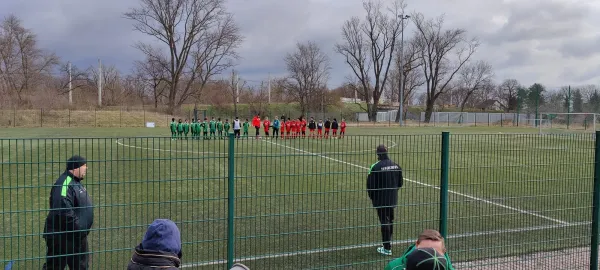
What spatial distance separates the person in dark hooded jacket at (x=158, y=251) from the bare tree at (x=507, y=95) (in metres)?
92.5

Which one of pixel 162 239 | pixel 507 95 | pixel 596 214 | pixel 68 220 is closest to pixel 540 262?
pixel 596 214

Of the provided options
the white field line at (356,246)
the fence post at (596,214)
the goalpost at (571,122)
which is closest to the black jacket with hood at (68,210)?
the white field line at (356,246)

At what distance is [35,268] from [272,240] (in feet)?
10.5

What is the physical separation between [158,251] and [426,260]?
144 centimetres

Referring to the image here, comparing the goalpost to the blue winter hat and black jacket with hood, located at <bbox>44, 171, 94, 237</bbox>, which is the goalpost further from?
the blue winter hat

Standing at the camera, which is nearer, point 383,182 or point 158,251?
point 158,251

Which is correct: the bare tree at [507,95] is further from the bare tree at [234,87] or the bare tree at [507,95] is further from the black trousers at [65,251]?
the black trousers at [65,251]

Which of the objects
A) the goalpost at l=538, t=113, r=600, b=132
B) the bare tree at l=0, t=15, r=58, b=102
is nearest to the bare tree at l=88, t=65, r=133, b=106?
the bare tree at l=0, t=15, r=58, b=102

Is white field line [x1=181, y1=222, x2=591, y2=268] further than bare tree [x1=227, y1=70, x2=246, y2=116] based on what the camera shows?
No

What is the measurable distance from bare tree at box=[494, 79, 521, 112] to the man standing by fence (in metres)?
91.4

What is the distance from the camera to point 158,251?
8.12 feet

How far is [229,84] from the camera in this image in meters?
78.6

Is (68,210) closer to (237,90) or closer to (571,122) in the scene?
(571,122)

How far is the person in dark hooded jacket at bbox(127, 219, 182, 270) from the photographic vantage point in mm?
2457
